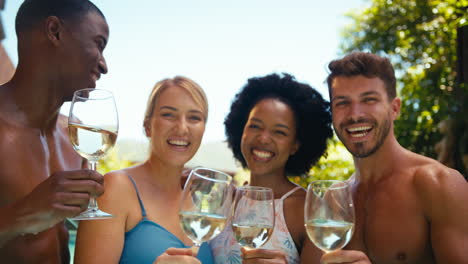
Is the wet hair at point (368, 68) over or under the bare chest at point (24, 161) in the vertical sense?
over

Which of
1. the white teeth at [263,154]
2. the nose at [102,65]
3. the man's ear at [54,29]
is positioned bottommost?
the white teeth at [263,154]

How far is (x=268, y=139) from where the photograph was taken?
3.23 meters

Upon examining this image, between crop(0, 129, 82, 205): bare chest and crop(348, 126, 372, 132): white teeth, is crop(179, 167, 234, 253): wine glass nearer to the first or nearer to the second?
crop(0, 129, 82, 205): bare chest

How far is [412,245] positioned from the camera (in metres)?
2.83

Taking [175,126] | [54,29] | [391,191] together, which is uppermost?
[54,29]

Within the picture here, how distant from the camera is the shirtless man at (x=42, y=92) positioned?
2484mm

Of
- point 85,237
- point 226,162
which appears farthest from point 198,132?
point 226,162

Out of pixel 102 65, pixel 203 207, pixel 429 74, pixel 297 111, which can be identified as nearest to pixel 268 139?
pixel 297 111

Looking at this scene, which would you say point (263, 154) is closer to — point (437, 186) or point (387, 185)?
point (387, 185)

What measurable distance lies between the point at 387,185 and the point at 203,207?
170 cm

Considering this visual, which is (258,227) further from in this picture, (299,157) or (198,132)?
(299,157)

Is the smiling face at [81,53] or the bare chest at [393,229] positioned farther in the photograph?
the bare chest at [393,229]

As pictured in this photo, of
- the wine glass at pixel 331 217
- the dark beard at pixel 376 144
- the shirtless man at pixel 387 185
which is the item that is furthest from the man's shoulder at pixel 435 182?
the wine glass at pixel 331 217

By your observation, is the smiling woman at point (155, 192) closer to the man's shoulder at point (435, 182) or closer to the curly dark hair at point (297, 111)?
the curly dark hair at point (297, 111)
